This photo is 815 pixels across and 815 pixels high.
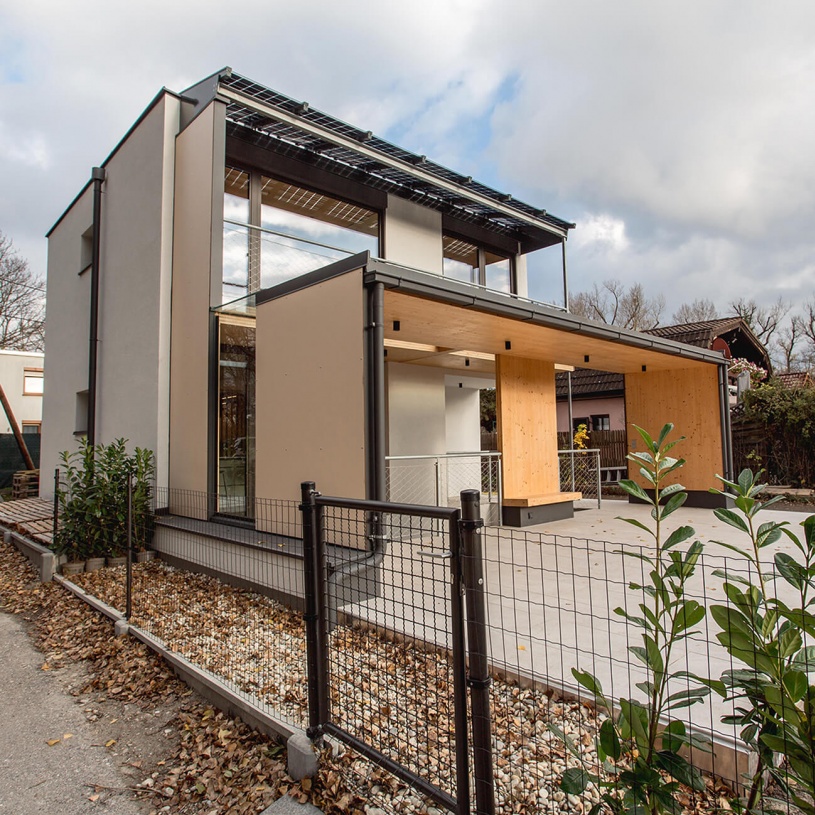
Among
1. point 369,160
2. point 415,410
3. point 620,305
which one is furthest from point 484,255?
point 620,305

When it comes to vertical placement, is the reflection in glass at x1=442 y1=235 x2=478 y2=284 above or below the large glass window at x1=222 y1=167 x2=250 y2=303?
above

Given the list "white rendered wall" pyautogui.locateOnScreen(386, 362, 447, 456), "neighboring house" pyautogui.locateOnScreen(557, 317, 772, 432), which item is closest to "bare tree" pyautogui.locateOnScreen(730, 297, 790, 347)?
"neighboring house" pyautogui.locateOnScreen(557, 317, 772, 432)

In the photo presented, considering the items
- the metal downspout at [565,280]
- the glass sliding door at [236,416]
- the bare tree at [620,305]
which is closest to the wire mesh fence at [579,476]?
the metal downspout at [565,280]

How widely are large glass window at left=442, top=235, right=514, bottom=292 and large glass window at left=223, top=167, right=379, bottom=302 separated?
2.21 meters

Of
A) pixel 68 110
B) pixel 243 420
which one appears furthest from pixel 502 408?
pixel 68 110

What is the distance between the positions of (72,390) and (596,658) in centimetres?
1104

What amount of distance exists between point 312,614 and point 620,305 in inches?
1343

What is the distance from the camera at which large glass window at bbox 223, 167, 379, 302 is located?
754 centimetres

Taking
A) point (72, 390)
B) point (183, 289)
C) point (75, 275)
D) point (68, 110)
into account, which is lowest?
point (72, 390)

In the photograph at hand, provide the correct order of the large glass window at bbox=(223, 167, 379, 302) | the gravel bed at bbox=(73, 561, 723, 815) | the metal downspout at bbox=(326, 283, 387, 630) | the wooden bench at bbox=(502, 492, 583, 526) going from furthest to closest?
the wooden bench at bbox=(502, 492, 583, 526) → the large glass window at bbox=(223, 167, 379, 302) → the metal downspout at bbox=(326, 283, 387, 630) → the gravel bed at bbox=(73, 561, 723, 815)

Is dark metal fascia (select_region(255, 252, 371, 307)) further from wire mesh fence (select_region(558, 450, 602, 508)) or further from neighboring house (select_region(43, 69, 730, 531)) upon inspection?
wire mesh fence (select_region(558, 450, 602, 508))

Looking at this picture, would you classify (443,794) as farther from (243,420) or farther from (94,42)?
(94,42)

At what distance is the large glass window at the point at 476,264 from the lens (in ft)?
37.1

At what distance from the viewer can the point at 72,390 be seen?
11.0 m
